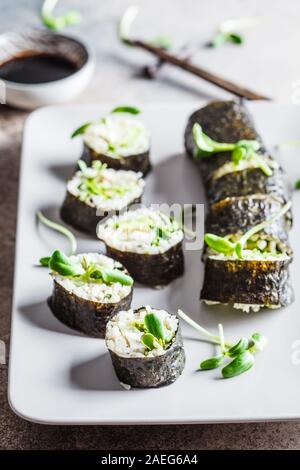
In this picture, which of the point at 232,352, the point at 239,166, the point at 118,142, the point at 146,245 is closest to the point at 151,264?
the point at 146,245

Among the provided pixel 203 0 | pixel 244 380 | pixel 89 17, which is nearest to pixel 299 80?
pixel 203 0

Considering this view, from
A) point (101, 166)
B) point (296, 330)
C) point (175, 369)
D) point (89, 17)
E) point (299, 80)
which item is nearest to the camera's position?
point (175, 369)

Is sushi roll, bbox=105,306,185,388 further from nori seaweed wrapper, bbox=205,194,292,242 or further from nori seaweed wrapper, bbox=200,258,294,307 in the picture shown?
nori seaweed wrapper, bbox=205,194,292,242

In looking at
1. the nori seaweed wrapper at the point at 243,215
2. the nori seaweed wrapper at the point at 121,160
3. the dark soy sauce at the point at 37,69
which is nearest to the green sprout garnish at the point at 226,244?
the nori seaweed wrapper at the point at 243,215

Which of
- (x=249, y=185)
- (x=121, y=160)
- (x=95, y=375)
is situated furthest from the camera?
(x=121, y=160)

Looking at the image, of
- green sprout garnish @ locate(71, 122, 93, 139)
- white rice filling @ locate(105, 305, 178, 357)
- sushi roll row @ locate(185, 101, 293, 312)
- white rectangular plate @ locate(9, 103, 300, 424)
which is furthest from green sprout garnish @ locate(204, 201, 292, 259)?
green sprout garnish @ locate(71, 122, 93, 139)

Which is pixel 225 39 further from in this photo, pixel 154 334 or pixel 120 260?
pixel 154 334

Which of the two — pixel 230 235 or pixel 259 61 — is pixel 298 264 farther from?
pixel 259 61
